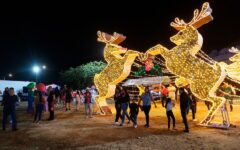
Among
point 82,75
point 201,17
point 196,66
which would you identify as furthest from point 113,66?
point 82,75

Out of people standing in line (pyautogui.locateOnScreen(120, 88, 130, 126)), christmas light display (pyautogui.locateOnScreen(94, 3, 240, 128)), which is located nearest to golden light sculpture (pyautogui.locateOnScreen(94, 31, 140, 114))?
christmas light display (pyautogui.locateOnScreen(94, 3, 240, 128))

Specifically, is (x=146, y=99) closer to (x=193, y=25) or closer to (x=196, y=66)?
(x=196, y=66)

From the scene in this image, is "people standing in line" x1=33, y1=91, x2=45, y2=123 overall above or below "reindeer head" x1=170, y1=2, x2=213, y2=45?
below

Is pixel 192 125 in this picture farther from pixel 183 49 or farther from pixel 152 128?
pixel 183 49

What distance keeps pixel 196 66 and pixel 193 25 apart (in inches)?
71.5

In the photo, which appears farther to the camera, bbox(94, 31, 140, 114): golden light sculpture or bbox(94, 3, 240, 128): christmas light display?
bbox(94, 31, 140, 114): golden light sculpture

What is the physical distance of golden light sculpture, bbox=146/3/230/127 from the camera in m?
12.5

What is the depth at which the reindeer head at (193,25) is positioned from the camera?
12.7 m

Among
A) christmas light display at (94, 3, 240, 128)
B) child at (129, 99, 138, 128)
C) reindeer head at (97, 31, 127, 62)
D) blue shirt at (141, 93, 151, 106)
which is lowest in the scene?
child at (129, 99, 138, 128)

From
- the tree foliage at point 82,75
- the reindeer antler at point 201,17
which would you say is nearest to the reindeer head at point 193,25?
the reindeer antler at point 201,17

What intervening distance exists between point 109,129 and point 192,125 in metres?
3.76

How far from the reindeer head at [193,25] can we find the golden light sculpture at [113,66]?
3337 millimetres

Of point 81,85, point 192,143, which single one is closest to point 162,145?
point 192,143

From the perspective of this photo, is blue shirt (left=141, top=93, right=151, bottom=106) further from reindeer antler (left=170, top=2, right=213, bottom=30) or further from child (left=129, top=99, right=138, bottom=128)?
reindeer antler (left=170, top=2, right=213, bottom=30)
